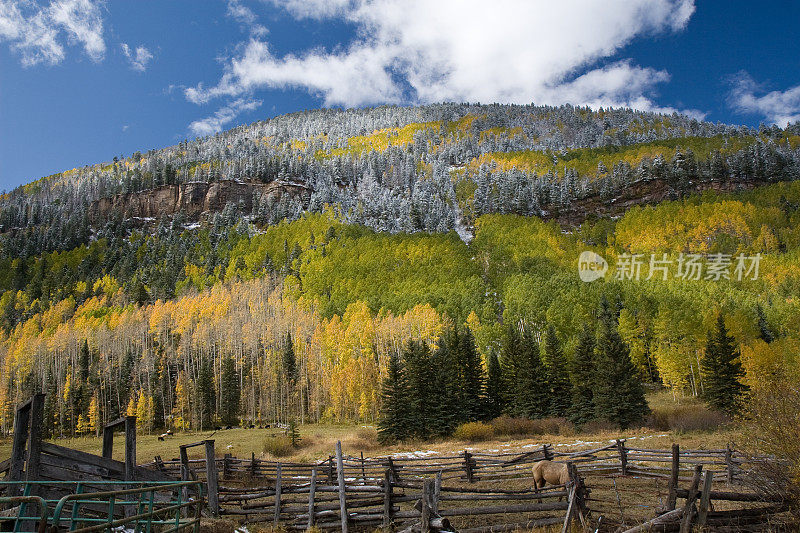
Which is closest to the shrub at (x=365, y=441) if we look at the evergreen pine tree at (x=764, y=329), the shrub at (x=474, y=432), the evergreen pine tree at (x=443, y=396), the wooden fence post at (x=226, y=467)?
the evergreen pine tree at (x=443, y=396)

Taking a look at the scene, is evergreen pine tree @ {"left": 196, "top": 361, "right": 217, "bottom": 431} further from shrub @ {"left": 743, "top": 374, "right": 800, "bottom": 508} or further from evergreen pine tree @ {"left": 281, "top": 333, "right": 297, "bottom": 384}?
shrub @ {"left": 743, "top": 374, "right": 800, "bottom": 508}

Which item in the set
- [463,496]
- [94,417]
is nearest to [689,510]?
[463,496]

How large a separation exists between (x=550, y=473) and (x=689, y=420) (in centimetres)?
2690

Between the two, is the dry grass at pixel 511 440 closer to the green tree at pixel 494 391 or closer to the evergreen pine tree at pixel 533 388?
the evergreen pine tree at pixel 533 388

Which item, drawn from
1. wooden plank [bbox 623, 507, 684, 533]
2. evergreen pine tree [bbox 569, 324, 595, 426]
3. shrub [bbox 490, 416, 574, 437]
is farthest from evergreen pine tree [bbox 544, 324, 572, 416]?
wooden plank [bbox 623, 507, 684, 533]

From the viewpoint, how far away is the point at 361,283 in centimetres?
9900

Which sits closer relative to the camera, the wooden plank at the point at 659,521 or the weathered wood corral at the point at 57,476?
the weathered wood corral at the point at 57,476

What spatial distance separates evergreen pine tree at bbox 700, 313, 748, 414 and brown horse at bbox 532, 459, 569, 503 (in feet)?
106

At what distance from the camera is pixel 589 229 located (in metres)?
122

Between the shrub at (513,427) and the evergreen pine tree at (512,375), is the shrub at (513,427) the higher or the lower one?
the lower one

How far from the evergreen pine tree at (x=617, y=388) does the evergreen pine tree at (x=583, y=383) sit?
1124mm

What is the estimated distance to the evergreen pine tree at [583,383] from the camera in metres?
→ 39.3

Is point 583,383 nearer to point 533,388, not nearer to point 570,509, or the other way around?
point 533,388

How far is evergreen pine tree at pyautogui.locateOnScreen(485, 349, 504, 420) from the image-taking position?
149ft
